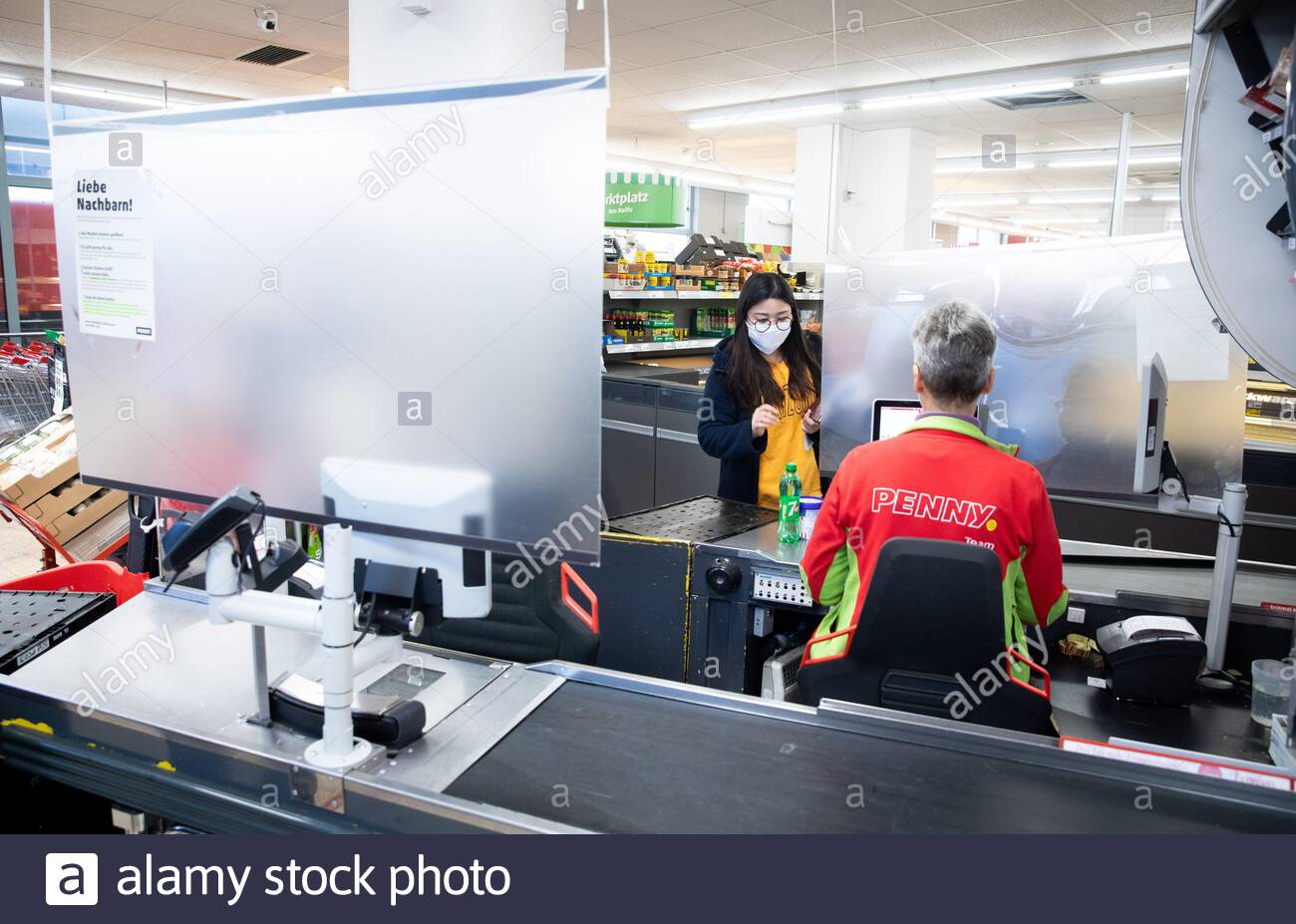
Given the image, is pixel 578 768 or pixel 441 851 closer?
pixel 441 851

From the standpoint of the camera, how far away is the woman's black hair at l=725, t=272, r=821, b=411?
3.07 meters

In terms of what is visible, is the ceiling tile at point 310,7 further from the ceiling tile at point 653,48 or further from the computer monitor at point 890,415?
the computer monitor at point 890,415

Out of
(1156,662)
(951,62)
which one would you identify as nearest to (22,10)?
(951,62)

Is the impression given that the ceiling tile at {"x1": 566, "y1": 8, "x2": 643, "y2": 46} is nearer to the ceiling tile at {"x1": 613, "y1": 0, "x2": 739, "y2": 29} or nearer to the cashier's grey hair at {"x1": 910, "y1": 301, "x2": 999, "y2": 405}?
the ceiling tile at {"x1": 613, "y1": 0, "x2": 739, "y2": 29}

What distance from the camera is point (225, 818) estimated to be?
1170mm

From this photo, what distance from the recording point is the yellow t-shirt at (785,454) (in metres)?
3.09

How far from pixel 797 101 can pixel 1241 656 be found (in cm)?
833

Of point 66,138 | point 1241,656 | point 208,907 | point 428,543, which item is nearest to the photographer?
point 208,907

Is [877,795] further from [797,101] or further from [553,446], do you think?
[797,101]

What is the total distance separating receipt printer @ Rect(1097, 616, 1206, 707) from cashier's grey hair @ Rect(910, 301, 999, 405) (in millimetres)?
660

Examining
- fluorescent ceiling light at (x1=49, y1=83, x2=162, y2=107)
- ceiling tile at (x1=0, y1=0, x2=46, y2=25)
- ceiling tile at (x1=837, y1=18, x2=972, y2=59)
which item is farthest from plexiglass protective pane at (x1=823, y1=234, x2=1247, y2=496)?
fluorescent ceiling light at (x1=49, y1=83, x2=162, y2=107)

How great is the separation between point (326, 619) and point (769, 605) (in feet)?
5.40

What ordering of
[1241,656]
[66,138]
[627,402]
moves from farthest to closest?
[627,402], [1241,656], [66,138]

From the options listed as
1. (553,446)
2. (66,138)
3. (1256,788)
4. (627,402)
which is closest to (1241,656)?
(1256,788)
